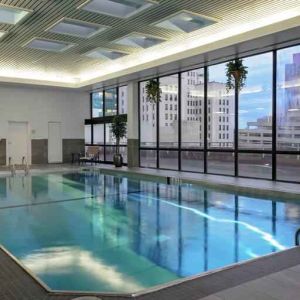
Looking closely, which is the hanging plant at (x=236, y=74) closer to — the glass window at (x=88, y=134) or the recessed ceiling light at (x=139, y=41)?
the recessed ceiling light at (x=139, y=41)

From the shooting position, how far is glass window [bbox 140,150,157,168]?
519 inches

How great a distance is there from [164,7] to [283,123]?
4153mm

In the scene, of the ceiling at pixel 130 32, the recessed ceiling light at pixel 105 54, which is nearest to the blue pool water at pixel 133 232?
the ceiling at pixel 130 32

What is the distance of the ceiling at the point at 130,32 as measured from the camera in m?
6.79

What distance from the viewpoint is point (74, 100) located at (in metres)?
16.4

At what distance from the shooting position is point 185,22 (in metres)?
7.71

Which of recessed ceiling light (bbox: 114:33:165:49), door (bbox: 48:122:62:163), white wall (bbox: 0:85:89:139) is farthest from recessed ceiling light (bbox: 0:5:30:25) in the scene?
door (bbox: 48:122:62:163)

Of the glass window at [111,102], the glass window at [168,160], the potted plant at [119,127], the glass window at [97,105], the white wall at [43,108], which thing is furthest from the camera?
the glass window at [97,105]

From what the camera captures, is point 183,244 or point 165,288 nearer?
point 165,288

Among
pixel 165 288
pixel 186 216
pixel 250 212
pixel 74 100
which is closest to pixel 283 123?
pixel 250 212

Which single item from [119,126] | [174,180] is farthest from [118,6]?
[119,126]

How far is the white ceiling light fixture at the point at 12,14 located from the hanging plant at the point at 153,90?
524cm

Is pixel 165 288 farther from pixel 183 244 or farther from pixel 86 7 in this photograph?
pixel 86 7

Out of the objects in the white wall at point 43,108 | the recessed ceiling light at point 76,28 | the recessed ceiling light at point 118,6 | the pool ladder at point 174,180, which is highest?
the recessed ceiling light at point 76,28
